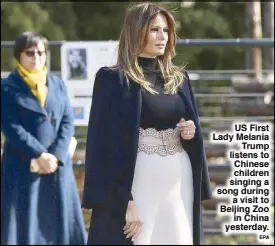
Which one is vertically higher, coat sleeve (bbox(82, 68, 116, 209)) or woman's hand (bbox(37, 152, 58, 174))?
woman's hand (bbox(37, 152, 58, 174))

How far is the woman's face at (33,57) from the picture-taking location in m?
8.25

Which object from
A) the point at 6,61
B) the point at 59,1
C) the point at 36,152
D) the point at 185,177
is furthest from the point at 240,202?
the point at 59,1

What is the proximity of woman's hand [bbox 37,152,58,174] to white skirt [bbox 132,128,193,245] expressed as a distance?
3.17 meters

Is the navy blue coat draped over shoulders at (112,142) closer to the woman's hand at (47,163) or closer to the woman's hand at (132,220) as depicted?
the woman's hand at (132,220)

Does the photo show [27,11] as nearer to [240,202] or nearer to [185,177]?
[240,202]

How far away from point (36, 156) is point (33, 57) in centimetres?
70

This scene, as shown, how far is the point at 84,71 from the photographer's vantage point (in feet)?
29.8

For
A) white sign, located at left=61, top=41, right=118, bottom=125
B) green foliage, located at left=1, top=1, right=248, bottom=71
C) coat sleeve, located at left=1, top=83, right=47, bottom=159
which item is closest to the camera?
coat sleeve, located at left=1, top=83, right=47, bottom=159

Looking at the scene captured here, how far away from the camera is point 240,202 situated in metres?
7.25

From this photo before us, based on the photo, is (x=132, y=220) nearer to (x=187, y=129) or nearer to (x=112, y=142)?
(x=112, y=142)

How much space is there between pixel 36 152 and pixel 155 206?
3.20m

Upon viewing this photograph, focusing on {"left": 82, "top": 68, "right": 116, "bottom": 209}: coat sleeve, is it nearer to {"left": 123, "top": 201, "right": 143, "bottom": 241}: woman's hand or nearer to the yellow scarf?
{"left": 123, "top": 201, "right": 143, "bottom": 241}: woman's hand

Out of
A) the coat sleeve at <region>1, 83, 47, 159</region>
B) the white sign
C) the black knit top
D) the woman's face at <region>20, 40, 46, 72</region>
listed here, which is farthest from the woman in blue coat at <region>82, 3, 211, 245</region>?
the white sign

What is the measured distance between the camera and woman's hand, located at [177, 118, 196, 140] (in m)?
5.03
